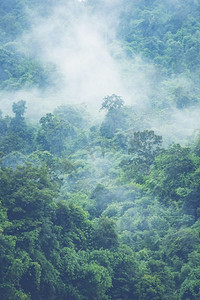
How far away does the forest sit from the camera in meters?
18.2

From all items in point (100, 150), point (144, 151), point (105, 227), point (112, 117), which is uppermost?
point (112, 117)

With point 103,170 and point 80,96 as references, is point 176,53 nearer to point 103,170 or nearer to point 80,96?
point 80,96

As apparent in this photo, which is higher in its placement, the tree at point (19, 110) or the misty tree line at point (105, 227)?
the tree at point (19, 110)

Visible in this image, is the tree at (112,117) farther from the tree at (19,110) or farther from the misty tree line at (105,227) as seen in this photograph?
the tree at (19,110)

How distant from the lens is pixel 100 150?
39281mm

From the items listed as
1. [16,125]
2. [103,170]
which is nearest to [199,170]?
[103,170]

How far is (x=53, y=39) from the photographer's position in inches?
2867

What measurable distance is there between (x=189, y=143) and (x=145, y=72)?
2288cm

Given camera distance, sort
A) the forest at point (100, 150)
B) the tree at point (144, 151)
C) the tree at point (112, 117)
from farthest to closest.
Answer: the tree at point (112, 117) → the tree at point (144, 151) → the forest at point (100, 150)

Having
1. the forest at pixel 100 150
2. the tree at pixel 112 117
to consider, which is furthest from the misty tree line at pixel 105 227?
the tree at pixel 112 117

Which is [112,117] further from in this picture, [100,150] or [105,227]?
[105,227]

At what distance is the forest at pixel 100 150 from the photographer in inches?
715

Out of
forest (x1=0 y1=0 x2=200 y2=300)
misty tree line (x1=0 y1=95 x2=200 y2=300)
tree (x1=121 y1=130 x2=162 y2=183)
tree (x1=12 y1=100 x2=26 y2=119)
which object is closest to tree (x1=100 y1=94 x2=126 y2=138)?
forest (x1=0 y1=0 x2=200 y2=300)

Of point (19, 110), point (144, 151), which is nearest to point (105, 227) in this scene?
point (144, 151)
